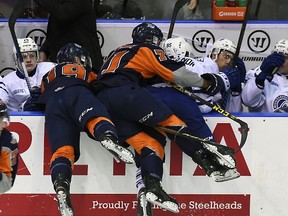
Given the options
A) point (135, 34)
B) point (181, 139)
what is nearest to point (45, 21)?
point (135, 34)

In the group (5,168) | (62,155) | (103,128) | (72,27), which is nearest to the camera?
(5,168)

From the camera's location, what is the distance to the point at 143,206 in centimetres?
455

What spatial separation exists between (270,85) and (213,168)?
111 centimetres

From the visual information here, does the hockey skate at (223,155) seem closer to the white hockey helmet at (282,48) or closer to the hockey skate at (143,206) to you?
the hockey skate at (143,206)

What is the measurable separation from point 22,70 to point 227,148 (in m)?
1.65

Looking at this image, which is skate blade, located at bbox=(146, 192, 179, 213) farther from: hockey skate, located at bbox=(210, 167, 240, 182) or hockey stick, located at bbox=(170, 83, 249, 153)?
hockey stick, located at bbox=(170, 83, 249, 153)

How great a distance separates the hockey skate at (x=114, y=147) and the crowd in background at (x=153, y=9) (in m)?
2.53

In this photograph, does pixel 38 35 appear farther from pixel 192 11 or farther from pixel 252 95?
pixel 252 95

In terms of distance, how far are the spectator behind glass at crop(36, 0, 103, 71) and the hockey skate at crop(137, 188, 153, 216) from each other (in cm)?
169

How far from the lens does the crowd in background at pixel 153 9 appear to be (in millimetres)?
6723

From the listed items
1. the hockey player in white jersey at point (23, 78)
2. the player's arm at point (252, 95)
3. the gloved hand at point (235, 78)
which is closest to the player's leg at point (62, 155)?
the hockey player in white jersey at point (23, 78)

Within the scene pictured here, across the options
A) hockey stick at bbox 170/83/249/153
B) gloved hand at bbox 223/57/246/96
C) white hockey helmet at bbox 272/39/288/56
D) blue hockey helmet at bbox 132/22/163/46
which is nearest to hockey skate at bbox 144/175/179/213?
hockey stick at bbox 170/83/249/153

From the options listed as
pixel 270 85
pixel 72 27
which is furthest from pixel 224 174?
pixel 72 27

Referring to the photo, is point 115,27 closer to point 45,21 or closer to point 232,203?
point 45,21
